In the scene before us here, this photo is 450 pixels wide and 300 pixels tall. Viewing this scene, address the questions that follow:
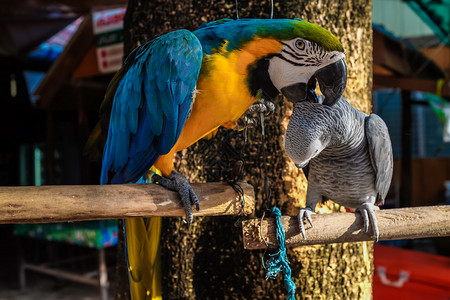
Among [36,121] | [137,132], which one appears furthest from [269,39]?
[36,121]

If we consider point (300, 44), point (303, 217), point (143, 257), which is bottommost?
point (143, 257)

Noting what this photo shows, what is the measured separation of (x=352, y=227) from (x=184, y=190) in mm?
414

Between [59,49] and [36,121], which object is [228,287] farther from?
[36,121]

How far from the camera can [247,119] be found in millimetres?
1027

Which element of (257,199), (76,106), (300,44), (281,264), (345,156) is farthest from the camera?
(76,106)

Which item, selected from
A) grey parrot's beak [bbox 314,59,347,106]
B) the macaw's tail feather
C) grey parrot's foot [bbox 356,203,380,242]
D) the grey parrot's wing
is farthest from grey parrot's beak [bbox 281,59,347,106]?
the macaw's tail feather

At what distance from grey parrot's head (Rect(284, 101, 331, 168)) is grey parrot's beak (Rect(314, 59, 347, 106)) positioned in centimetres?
5

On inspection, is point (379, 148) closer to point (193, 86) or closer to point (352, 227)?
point (352, 227)

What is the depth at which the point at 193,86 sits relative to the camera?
0.84 m

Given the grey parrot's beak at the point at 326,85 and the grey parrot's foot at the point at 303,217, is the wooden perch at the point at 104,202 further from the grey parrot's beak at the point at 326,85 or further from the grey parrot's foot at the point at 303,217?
the grey parrot's beak at the point at 326,85

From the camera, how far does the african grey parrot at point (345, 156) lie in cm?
85

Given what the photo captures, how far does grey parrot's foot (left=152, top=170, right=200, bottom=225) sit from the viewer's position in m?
0.90

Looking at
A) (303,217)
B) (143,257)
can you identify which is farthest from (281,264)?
(143,257)

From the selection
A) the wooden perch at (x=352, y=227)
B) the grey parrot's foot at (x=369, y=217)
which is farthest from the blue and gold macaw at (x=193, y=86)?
the grey parrot's foot at (x=369, y=217)
